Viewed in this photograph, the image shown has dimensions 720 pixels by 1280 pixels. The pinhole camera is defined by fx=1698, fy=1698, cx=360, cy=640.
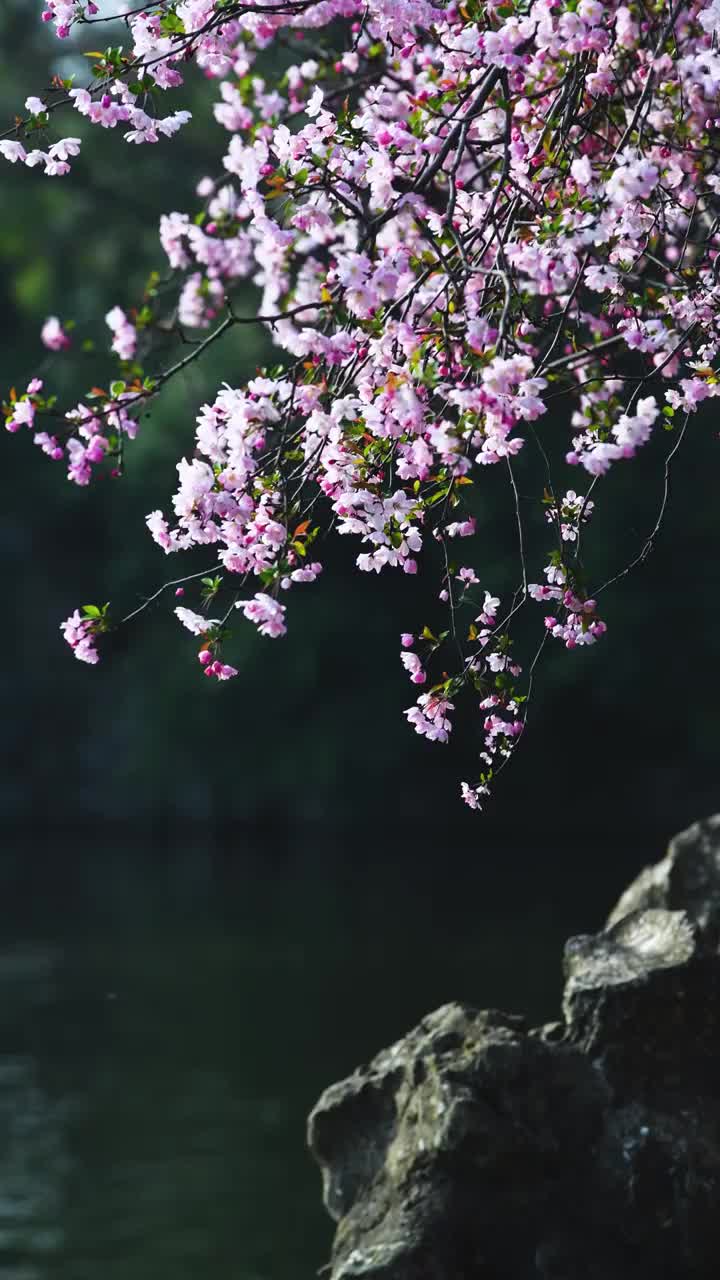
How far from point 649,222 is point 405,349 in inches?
41.7

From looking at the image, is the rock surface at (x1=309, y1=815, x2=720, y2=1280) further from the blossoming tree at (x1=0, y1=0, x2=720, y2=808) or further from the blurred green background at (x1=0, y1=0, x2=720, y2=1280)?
the blurred green background at (x1=0, y1=0, x2=720, y2=1280)

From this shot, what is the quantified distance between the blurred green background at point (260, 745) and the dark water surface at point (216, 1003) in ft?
0.25

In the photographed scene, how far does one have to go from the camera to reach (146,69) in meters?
4.72

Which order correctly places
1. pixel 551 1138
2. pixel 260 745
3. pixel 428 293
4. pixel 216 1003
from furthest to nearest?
1. pixel 260 745
2. pixel 216 1003
3. pixel 551 1138
4. pixel 428 293

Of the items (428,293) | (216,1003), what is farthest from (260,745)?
(428,293)

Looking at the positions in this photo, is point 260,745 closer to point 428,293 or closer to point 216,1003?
point 216,1003

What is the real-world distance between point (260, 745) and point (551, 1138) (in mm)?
17038

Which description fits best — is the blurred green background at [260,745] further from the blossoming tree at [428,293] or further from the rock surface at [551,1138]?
the blossoming tree at [428,293]

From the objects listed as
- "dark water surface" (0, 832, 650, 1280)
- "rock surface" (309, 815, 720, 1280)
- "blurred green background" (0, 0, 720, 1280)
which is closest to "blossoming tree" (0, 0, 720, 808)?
"rock surface" (309, 815, 720, 1280)

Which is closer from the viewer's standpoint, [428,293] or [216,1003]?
[428,293]

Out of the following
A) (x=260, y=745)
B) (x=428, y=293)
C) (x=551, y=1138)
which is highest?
(x=260, y=745)

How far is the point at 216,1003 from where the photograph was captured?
1280 cm

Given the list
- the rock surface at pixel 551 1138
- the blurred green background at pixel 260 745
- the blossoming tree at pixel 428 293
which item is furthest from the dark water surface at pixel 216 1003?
the blossoming tree at pixel 428 293

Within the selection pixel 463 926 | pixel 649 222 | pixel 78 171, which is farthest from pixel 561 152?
pixel 78 171
